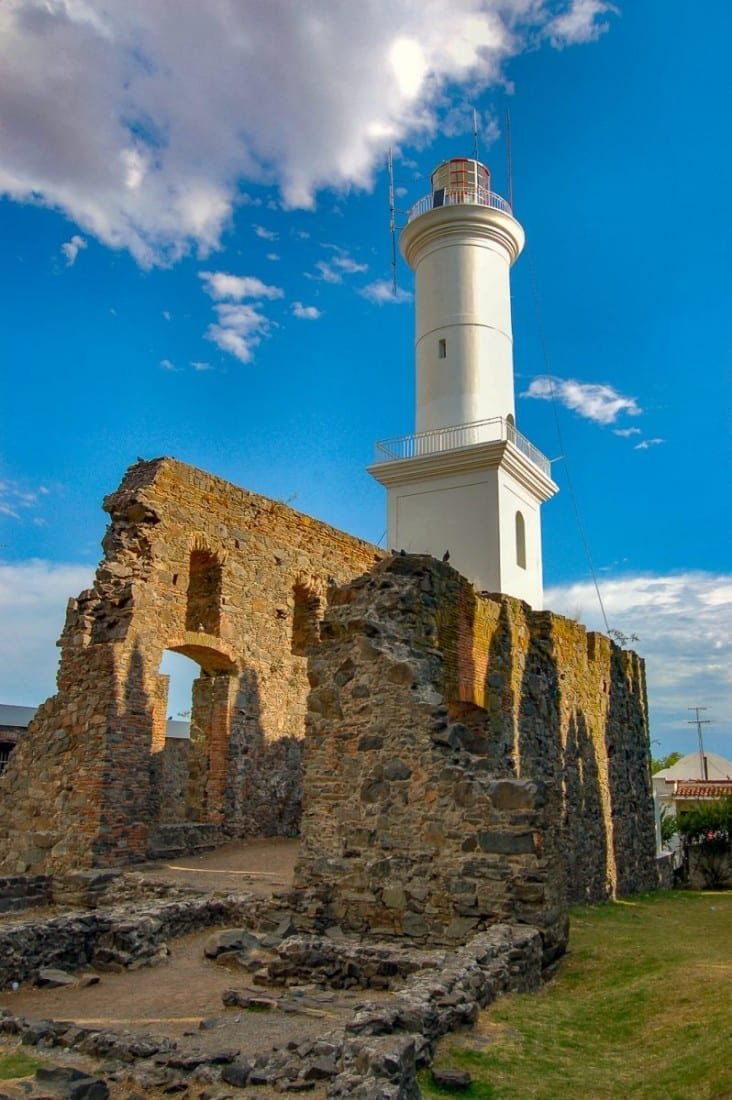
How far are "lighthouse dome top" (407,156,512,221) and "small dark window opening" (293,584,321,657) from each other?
14576 mm

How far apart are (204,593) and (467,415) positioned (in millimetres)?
11895

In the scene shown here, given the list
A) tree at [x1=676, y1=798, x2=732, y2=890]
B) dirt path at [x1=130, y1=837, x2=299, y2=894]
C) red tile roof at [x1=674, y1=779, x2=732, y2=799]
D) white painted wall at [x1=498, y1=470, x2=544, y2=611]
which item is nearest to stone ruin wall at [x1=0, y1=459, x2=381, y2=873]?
dirt path at [x1=130, y1=837, x2=299, y2=894]

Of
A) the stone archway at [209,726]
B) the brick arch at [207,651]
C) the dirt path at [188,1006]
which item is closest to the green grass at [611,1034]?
the dirt path at [188,1006]

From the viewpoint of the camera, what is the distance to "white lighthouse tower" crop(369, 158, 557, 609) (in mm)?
24250

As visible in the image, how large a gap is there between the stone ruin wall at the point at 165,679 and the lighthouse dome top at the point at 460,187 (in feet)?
45.6

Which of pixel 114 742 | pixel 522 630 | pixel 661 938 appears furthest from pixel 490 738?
pixel 114 742

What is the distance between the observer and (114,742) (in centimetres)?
1306

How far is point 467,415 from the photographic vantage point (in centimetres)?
2530

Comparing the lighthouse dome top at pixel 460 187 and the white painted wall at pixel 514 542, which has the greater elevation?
the lighthouse dome top at pixel 460 187

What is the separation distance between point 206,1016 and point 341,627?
412 cm

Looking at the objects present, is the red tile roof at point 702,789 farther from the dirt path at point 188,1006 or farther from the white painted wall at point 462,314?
the dirt path at point 188,1006

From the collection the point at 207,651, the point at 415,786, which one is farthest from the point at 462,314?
the point at 415,786

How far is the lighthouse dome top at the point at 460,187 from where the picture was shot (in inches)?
1075

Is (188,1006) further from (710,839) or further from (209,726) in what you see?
(710,839)
